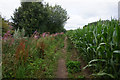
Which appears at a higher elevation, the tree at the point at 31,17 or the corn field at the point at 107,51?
the tree at the point at 31,17

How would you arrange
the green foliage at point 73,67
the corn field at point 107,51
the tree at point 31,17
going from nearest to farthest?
the corn field at point 107,51 → the green foliage at point 73,67 → the tree at point 31,17

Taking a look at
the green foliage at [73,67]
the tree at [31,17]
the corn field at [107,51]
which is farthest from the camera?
the tree at [31,17]

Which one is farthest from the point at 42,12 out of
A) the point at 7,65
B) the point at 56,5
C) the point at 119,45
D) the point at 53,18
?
the point at 119,45

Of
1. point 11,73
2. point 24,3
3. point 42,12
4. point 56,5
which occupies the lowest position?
point 11,73

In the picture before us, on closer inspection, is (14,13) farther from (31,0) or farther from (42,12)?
(42,12)

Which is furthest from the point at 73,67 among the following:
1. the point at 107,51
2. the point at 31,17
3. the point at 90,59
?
the point at 31,17

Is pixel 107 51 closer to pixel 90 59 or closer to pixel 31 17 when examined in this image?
pixel 90 59

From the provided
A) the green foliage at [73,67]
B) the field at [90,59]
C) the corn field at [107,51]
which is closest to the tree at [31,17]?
the field at [90,59]

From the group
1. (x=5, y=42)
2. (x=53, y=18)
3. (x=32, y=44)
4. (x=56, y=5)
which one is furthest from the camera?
(x=56, y=5)

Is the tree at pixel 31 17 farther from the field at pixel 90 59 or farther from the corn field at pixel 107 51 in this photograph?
the corn field at pixel 107 51

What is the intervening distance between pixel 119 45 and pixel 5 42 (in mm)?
3721

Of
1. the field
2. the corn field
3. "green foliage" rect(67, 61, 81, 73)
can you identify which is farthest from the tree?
the corn field

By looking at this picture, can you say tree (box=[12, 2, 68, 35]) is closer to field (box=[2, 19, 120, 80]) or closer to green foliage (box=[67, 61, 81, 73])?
field (box=[2, 19, 120, 80])

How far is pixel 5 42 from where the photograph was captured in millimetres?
3445
